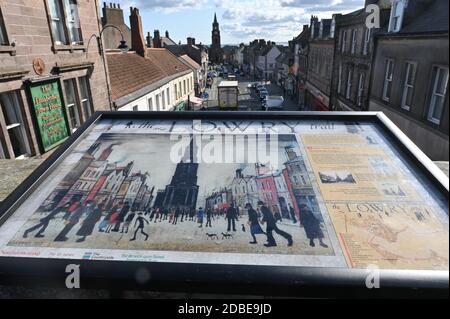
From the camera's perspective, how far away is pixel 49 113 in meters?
9.77

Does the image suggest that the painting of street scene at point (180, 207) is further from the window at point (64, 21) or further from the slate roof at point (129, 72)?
the slate roof at point (129, 72)

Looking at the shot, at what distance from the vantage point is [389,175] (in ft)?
10.4

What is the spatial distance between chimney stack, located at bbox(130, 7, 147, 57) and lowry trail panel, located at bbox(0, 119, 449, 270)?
23.2 meters

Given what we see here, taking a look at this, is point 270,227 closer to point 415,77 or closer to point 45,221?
point 45,221

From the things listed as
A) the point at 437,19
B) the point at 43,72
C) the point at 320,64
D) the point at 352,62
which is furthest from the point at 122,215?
the point at 320,64

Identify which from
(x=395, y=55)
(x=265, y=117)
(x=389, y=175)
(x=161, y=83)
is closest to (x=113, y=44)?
(x=161, y=83)

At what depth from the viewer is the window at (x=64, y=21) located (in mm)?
10109

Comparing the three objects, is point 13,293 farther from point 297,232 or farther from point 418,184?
point 418,184

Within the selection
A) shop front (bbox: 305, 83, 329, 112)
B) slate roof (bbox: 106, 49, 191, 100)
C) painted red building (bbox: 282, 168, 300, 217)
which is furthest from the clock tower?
painted red building (bbox: 282, 168, 300, 217)

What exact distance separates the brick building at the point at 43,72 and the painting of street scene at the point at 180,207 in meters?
6.48

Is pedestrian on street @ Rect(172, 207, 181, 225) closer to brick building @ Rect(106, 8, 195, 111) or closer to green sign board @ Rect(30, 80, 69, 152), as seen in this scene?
green sign board @ Rect(30, 80, 69, 152)

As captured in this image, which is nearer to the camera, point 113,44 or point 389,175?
point 389,175

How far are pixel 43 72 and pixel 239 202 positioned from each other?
30.6 ft
